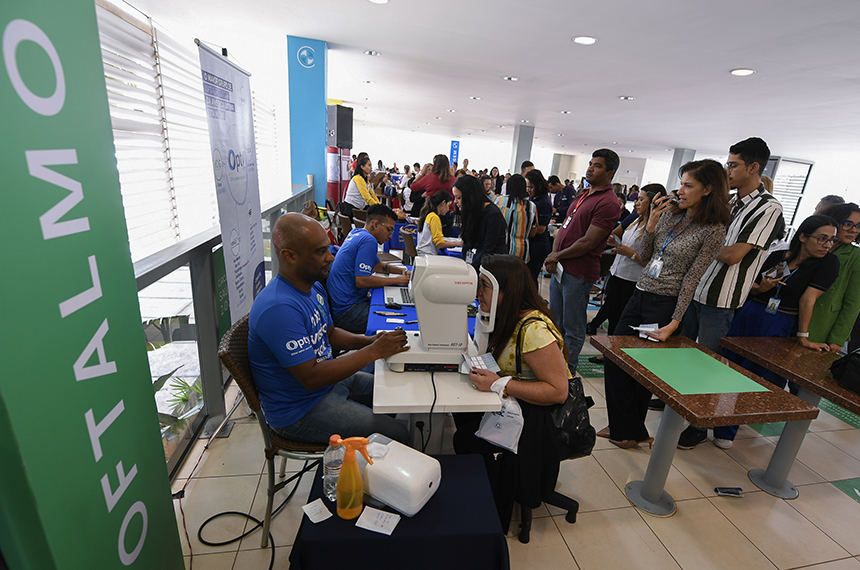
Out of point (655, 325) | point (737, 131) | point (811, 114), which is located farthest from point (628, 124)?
point (655, 325)

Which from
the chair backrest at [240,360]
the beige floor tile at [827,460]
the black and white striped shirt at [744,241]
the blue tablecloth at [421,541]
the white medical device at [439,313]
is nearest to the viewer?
the blue tablecloth at [421,541]

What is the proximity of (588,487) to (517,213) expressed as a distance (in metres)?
2.40

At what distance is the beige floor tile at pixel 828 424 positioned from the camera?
2.99 meters

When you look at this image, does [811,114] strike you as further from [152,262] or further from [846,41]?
[152,262]

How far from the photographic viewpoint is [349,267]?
8.79ft

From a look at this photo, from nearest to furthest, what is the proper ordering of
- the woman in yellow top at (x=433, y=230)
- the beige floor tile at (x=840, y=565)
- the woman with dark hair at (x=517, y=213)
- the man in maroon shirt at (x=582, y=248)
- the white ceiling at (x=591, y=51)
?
the beige floor tile at (x=840, y=565)
the man in maroon shirt at (x=582, y=248)
the white ceiling at (x=591, y=51)
the woman with dark hair at (x=517, y=213)
the woman in yellow top at (x=433, y=230)

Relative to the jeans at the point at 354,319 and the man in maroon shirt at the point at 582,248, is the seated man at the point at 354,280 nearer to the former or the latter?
the jeans at the point at 354,319

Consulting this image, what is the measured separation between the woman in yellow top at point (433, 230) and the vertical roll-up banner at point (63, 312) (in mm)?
3007

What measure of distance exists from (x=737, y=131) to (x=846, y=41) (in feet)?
19.3

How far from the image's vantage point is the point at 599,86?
17.8 feet

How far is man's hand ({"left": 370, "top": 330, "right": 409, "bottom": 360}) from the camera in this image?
158cm

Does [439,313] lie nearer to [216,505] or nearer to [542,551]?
[542,551]

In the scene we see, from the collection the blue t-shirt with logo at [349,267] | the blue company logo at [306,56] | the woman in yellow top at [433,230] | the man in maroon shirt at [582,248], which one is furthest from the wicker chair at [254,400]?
the blue company logo at [306,56]

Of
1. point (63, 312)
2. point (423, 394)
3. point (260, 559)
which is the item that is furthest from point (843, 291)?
point (63, 312)
